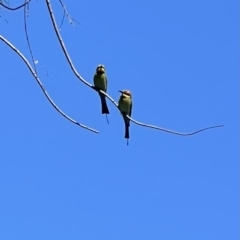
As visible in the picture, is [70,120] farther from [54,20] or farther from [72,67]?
[54,20]

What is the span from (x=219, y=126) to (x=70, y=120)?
564 millimetres

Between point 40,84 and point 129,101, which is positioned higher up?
point 129,101

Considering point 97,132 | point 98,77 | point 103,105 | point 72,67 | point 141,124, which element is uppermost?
point 98,77

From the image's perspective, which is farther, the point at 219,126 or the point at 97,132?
the point at 219,126

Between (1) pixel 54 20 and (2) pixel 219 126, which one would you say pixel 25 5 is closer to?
(1) pixel 54 20

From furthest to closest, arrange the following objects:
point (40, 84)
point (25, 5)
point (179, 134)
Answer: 1. point (179, 134)
2. point (25, 5)
3. point (40, 84)

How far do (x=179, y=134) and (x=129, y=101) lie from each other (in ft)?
14.4

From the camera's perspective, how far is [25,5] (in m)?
1.78

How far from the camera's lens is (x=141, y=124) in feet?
6.54

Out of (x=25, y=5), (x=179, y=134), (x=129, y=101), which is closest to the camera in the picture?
(x=25, y=5)

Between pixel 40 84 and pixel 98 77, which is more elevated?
pixel 98 77

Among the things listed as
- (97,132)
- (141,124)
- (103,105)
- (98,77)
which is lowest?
(97,132)

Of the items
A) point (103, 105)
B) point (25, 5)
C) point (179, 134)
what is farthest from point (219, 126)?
point (103, 105)

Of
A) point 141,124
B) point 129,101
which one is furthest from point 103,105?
point 141,124
